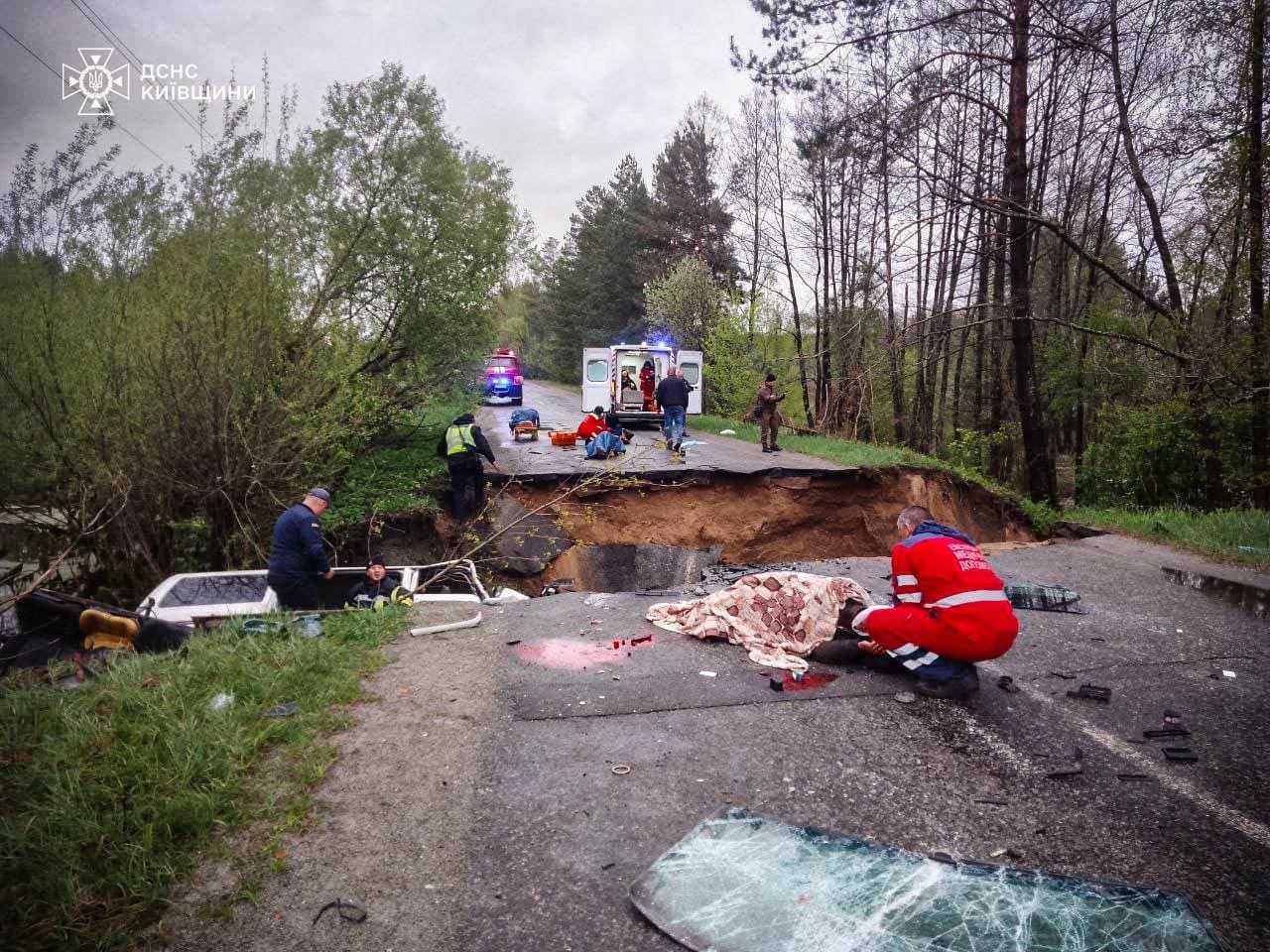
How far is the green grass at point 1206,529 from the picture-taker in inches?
343

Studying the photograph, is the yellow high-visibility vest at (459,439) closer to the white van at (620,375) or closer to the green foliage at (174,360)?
the green foliage at (174,360)

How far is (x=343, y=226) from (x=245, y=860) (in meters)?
11.9

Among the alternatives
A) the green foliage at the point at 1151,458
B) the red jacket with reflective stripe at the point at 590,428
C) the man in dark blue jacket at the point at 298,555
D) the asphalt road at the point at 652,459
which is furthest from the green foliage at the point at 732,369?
the man in dark blue jacket at the point at 298,555

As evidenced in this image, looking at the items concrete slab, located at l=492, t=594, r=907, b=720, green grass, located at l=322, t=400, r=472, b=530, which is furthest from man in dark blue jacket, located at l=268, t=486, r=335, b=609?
green grass, located at l=322, t=400, r=472, b=530

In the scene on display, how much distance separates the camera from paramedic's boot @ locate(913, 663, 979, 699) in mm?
4348

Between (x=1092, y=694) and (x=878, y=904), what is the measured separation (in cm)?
280

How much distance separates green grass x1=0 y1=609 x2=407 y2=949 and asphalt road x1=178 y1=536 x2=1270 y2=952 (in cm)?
24

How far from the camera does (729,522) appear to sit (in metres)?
12.4

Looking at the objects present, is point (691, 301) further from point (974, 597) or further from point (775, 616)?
point (974, 597)

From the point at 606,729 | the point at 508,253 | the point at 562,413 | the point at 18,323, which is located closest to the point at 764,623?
the point at 606,729

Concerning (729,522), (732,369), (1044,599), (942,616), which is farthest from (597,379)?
(942,616)

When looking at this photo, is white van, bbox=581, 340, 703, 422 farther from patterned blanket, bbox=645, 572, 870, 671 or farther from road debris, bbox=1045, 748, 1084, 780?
road debris, bbox=1045, 748, 1084, 780

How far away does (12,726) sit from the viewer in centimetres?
359

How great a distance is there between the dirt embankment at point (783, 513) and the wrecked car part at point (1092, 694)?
24.4 feet
